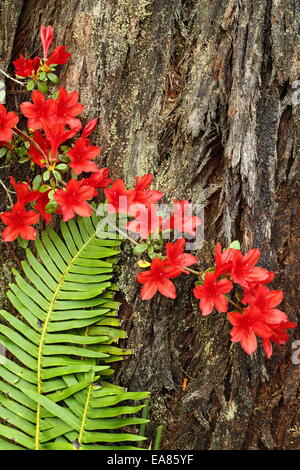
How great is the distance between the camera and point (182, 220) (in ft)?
7.00

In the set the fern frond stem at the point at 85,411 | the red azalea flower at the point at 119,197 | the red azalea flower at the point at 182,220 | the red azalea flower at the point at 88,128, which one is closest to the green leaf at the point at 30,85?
the red azalea flower at the point at 88,128

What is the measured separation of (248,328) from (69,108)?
1.13 m

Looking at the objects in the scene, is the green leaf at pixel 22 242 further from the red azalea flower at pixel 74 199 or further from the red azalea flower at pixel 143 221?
the red azalea flower at pixel 143 221

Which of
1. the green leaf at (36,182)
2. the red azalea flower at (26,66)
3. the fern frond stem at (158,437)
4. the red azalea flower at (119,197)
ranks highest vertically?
the red azalea flower at (26,66)

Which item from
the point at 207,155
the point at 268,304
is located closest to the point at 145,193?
the point at 207,155

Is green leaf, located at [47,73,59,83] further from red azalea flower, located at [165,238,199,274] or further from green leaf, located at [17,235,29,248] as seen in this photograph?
red azalea flower, located at [165,238,199,274]

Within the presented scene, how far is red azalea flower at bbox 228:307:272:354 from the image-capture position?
1979 millimetres

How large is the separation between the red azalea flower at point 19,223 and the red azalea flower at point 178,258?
1.84ft

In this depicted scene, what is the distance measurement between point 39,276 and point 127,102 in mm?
834

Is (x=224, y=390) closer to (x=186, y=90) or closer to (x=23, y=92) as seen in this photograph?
(x=186, y=90)

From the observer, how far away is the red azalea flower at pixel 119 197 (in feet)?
7.09

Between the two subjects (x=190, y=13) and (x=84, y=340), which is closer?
(x=84, y=340)
